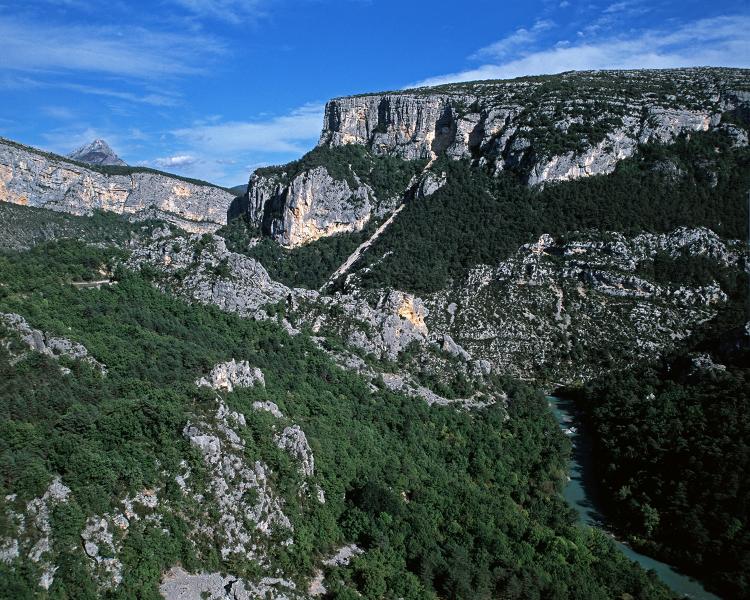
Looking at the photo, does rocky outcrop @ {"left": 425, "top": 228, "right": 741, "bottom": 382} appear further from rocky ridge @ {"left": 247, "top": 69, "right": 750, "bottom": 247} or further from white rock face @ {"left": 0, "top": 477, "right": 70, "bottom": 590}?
white rock face @ {"left": 0, "top": 477, "right": 70, "bottom": 590}

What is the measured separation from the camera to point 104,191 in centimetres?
14125

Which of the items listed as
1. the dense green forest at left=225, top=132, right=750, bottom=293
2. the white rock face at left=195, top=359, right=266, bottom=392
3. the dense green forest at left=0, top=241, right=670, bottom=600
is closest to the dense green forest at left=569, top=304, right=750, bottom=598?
the dense green forest at left=0, top=241, right=670, bottom=600

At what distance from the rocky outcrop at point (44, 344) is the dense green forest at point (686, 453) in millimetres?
41965

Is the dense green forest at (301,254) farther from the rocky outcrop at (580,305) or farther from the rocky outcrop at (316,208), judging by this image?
the rocky outcrop at (580,305)

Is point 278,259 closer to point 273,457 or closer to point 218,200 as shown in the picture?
point 218,200

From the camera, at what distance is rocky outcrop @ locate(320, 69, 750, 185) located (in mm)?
96125

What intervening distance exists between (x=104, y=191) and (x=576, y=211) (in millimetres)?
107096

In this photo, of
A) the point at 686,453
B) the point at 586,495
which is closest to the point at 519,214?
the point at 586,495

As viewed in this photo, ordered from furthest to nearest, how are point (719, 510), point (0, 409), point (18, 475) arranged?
point (719, 510)
point (0, 409)
point (18, 475)

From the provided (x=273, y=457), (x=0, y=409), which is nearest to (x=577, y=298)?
(x=273, y=457)

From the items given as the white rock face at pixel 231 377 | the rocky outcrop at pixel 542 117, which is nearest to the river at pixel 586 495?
the white rock face at pixel 231 377

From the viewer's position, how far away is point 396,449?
2014 inches

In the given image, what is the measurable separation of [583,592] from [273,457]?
21.2 meters

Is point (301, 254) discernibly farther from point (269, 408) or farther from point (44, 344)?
point (44, 344)
